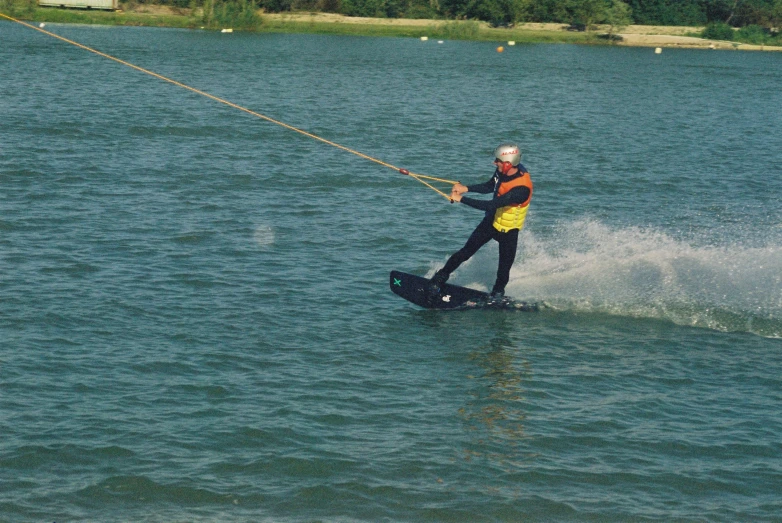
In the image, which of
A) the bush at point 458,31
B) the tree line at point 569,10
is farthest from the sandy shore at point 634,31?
the bush at point 458,31

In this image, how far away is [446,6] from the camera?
94125mm

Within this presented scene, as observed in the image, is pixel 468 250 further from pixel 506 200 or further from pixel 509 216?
pixel 506 200

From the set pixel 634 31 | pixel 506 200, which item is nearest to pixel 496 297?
pixel 506 200

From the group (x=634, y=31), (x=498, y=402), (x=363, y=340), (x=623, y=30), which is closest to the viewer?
(x=498, y=402)

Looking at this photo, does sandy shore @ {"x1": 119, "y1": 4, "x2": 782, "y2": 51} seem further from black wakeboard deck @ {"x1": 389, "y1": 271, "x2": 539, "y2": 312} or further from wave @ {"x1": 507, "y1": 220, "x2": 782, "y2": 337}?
black wakeboard deck @ {"x1": 389, "y1": 271, "x2": 539, "y2": 312}

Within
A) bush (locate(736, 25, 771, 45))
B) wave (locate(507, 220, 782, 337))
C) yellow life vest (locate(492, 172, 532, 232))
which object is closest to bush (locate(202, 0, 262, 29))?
bush (locate(736, 25, 771, 45))

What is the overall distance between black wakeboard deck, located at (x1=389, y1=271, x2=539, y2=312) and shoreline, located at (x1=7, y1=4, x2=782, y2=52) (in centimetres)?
7042

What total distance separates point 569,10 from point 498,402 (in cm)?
8549

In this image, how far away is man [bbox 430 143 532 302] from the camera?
13.2 meters

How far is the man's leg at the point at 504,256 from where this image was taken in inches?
542

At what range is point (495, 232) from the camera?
1377 cm

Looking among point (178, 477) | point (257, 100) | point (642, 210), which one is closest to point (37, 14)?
point (257, 100)

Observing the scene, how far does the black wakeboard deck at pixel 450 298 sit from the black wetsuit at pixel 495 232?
0.20 meters

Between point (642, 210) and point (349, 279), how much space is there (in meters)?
9.01
